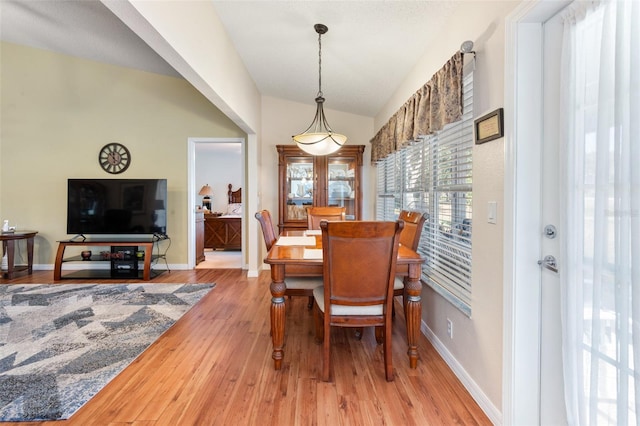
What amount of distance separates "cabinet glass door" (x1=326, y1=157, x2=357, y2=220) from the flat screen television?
251 centimetres

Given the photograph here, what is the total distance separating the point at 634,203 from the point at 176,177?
16.6 ft

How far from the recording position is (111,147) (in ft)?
15.2

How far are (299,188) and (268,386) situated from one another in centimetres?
313

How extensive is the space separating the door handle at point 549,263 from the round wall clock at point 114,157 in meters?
5.38

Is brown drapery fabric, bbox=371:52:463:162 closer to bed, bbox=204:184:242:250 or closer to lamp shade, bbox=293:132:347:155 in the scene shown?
lamp shade, bbox=293:132:347:155

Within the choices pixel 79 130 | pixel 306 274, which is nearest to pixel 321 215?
pixel 306 274

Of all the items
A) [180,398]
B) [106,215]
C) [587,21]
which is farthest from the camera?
[106,215]

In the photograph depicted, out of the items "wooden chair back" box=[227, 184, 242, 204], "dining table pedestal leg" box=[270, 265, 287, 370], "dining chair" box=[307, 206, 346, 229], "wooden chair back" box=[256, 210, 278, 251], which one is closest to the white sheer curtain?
"dining table pedestal leg" box=[270, 265, 287, 370]

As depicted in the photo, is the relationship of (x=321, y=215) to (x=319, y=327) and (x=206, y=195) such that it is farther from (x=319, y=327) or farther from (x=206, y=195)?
(x=206, y=195)

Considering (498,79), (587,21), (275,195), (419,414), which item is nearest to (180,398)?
(419,414)

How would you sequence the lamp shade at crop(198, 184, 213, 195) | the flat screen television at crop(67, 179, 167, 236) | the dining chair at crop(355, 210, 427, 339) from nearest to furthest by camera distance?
the dining chair at crop(355, 210, 427, 339)
the flat screen television at crop(67, 179, 167, 236)
the lamp shade at crop(198, 184, 213, 195)

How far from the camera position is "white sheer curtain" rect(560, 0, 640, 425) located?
0.92 metres

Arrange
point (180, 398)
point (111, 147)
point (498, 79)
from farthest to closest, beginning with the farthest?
point (111, 147)
point (180, 398)
point (498, 79)

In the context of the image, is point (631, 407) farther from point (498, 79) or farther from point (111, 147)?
point (111, 147)
